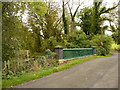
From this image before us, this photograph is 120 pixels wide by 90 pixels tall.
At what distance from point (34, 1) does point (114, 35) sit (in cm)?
2178

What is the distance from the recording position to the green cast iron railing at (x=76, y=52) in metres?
9.90

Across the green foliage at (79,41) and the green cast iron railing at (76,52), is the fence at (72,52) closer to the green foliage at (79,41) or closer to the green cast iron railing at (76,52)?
the green cast iron railing at (76,52)

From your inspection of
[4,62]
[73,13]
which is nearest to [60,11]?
[73,13]

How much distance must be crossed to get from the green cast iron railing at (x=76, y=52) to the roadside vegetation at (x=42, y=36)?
1.00 metres

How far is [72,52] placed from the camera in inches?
424

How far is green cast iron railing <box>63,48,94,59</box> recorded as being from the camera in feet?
32.5

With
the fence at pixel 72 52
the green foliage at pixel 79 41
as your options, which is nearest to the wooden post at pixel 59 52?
the fence at pixel 72 52

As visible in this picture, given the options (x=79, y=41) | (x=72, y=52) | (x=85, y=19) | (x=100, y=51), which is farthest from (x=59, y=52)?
(x=85, y=19)

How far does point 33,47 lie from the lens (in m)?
15.3

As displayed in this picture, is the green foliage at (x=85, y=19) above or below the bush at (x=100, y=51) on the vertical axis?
above

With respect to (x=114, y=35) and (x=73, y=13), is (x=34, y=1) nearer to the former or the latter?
(x=73, y=13)

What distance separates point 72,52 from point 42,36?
321 inches

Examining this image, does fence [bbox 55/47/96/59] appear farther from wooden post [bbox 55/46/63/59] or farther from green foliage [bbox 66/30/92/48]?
green foliage [bbox 66/30/92/48]

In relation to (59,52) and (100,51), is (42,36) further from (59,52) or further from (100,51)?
(59,52)
